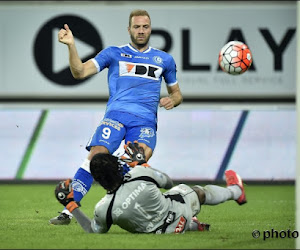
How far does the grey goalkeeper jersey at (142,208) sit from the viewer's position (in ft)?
20.7

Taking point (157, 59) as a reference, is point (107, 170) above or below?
below

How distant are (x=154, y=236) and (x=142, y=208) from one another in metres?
0.26

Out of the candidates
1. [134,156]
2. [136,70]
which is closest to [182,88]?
[136,70]

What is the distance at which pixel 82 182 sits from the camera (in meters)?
7.48

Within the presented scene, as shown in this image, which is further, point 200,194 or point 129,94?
point 129,94

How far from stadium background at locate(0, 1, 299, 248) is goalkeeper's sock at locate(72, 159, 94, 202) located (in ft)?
20.7

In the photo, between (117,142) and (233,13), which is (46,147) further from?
(117,142)

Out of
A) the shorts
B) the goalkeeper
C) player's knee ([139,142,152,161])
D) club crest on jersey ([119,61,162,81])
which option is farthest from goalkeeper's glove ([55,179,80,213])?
club crest on jersey ([119,61,162,81])

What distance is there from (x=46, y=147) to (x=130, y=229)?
747cm

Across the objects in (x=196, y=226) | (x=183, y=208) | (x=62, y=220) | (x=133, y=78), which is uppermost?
(x=133, y=78)

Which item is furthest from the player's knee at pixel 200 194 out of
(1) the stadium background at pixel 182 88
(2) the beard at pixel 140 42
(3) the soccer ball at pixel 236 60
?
(1) the stadium background at pixel 182 88

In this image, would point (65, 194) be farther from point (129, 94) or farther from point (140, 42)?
point (140, 42)

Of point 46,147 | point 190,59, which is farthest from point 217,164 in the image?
point 46,147

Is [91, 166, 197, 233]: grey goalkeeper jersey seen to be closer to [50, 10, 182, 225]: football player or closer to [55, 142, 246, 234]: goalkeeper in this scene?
[55, 142, 246, 234]: goalkeeper
